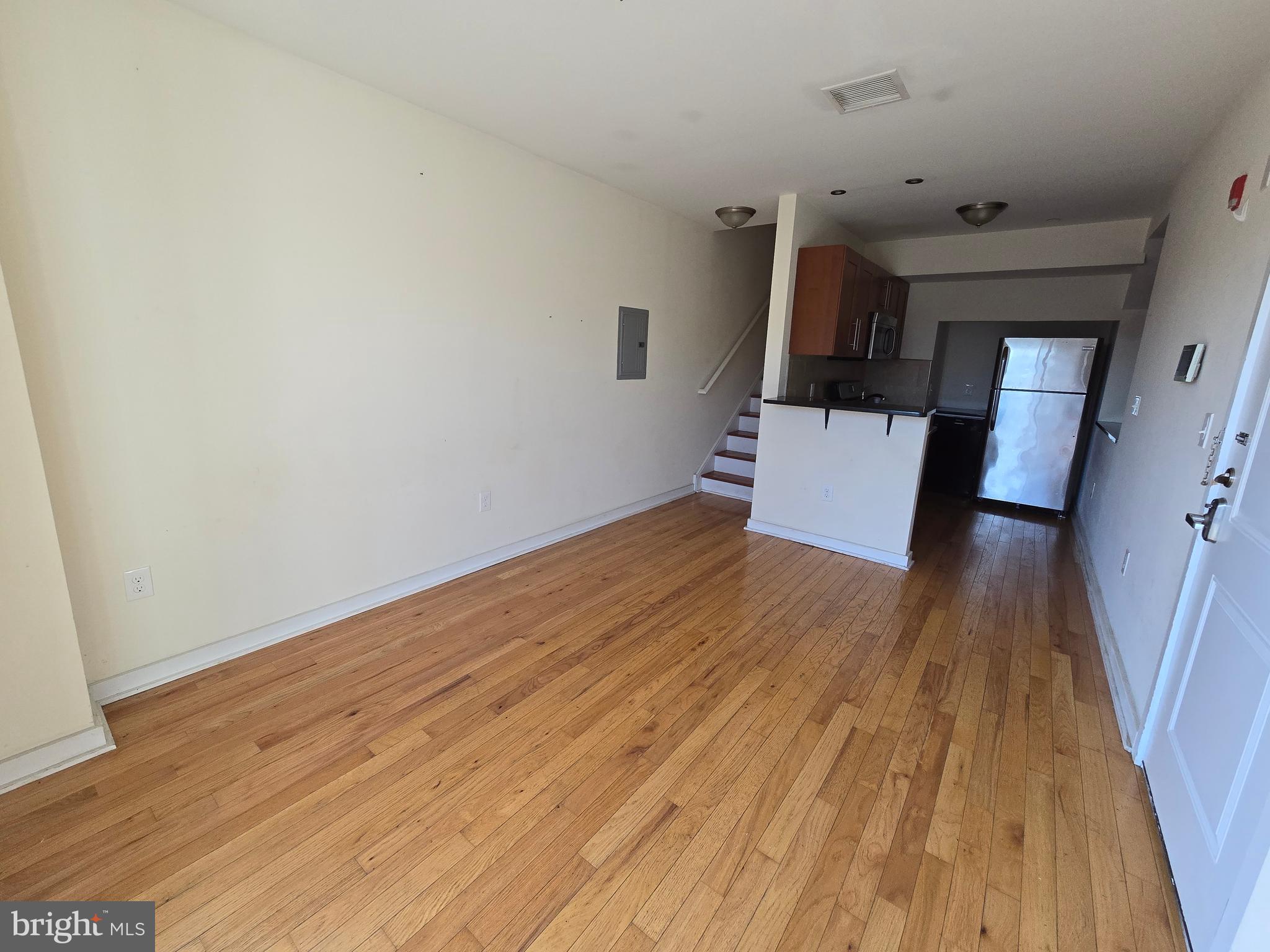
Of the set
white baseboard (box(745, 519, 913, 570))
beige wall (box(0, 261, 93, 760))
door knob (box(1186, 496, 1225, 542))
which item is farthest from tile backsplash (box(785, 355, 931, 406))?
beige wall (box(0, 261, 93, 760))

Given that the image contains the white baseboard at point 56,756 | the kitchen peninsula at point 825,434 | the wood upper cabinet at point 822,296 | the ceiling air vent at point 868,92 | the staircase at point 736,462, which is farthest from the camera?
the staircase at point 736,462

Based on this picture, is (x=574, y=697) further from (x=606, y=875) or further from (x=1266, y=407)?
(x=1266, y=407)

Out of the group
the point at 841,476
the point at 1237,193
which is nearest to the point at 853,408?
the point at 841,476

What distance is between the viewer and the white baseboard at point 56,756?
5.16 feet

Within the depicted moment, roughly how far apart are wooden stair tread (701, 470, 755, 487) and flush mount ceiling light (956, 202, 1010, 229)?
267cm

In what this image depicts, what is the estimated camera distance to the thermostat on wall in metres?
2.02

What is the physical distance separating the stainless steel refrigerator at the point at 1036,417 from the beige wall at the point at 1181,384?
159 centimetres

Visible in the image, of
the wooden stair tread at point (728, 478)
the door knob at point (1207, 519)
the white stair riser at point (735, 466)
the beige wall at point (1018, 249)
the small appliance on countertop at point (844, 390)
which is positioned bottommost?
the wooden stair tread at point (728, 478)

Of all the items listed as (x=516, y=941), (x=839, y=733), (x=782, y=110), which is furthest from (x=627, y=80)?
(x=516, y=941)

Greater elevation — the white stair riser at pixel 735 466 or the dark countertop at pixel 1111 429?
the dark countertop at pixel 1111 429

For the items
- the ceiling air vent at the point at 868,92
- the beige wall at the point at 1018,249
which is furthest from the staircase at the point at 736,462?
the ceiling air vent at the point at 868,92

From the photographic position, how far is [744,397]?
19.5 ft

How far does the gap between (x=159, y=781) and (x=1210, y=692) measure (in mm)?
3035

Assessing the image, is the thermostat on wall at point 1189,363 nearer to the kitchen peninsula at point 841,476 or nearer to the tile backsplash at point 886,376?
the kitchen peninsula at point 841,476
